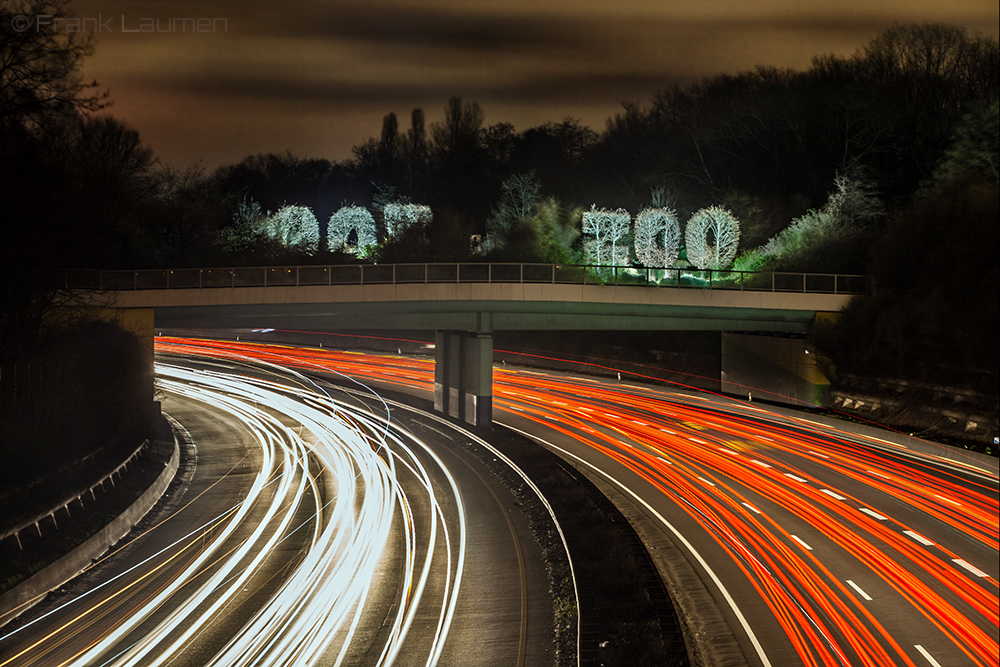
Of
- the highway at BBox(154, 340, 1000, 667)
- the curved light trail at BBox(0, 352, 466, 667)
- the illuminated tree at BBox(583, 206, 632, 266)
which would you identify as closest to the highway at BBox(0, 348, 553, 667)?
the curved light trail at BBox(0, 352, 466, 667)

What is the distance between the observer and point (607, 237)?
75.2 meters

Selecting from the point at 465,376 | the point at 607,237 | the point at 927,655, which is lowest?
the point at 927,655

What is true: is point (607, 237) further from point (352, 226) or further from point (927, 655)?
point (927, 655)

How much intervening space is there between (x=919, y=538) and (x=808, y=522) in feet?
9.66

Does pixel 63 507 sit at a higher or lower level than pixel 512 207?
lower

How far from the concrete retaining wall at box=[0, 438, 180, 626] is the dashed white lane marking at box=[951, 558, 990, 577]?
858 inches

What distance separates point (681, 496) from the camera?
1146 inches

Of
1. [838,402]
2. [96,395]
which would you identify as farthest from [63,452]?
[838,402]

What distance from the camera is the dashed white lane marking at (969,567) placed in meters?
21.2

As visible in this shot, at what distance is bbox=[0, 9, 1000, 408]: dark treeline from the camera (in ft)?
101

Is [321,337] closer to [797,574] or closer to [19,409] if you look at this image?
[19,409]

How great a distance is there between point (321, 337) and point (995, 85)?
56.1 metres

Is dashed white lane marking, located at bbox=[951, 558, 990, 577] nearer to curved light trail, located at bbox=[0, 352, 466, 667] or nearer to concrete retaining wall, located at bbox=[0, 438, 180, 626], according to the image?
curved light trail, located at bbox=[0, 352, 466, 667]

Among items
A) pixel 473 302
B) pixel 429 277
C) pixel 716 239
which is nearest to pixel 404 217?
pixel 716 239
